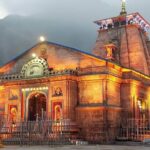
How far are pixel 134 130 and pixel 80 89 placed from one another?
24.9 ft

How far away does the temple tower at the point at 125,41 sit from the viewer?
4747cm

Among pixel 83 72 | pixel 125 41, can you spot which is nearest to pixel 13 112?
pixel 83 72

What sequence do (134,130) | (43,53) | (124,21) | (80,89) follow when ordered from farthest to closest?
(124,21) → (43,53) → (80,89) → (134,130)

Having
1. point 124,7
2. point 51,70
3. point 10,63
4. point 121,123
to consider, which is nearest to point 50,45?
point 51,70

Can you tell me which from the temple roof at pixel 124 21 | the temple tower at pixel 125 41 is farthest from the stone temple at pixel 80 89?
the temple roof at pixel 124 21

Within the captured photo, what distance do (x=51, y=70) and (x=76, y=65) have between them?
3.13 metres

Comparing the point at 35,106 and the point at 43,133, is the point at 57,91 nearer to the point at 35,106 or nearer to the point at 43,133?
the point at 35,106

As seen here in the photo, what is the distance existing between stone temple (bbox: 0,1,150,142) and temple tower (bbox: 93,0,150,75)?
0.15 m

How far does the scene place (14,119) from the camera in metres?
41.3

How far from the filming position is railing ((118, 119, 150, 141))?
36.9 metres

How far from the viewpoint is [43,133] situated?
33.0 m

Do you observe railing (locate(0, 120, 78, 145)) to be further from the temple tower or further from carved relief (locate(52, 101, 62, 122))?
the temple tower

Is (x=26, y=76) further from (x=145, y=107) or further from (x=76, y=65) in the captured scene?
(x=145, y=107)

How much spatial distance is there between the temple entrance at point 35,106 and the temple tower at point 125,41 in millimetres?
10330
